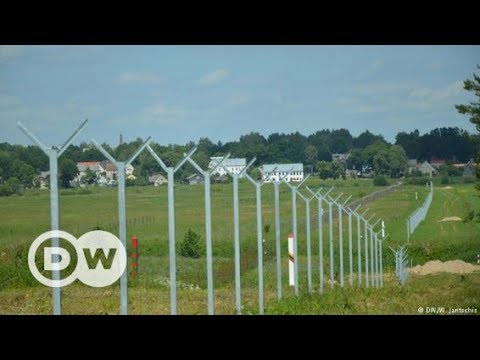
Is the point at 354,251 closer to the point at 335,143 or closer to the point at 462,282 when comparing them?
the point at 462,282

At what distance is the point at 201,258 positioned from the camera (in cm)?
1074

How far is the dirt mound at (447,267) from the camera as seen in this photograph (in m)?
11.0

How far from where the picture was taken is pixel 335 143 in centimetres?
989

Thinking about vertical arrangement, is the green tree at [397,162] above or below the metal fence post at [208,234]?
above

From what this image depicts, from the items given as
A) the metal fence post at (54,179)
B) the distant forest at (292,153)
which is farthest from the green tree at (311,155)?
the metal fence post at (54,179)

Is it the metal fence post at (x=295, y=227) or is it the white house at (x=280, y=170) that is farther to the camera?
the metal fence post at (x=295, y=227)

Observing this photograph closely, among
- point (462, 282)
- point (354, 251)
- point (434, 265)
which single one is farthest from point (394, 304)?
point (354, 251)

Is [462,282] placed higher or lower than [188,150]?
lower

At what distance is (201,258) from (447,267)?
3481 millimetres

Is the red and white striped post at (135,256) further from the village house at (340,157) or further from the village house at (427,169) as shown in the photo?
the village house at (427,169)

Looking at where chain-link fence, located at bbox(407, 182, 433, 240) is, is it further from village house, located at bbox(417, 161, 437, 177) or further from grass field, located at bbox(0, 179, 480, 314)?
village house, located at bbox(417, 161, 437, 177)

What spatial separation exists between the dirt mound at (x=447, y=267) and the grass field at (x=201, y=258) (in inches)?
4.6
